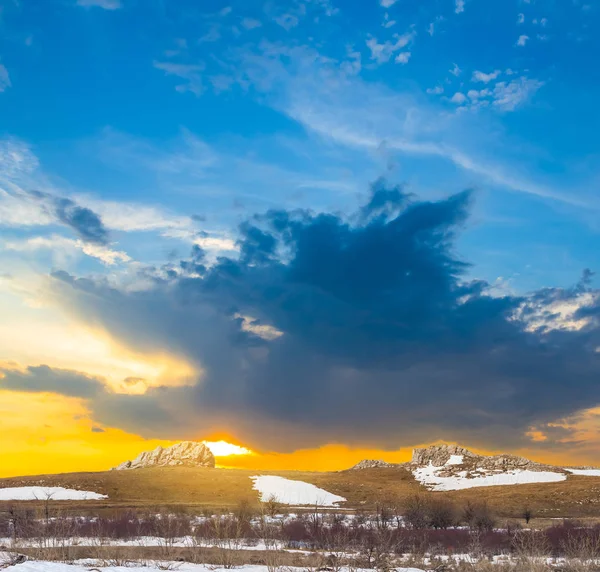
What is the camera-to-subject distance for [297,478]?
85688 mm

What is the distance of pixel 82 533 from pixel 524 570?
77.8 feet

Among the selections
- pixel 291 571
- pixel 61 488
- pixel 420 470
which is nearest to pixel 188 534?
pixel 291 571

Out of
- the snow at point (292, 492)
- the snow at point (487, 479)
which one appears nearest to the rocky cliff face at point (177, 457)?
the snow at point (292, 492)

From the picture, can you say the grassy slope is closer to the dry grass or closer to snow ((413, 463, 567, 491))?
the dry grass

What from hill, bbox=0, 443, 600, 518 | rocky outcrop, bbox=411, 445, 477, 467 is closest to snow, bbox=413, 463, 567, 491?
hill, bbox=0, 443, 600, 518

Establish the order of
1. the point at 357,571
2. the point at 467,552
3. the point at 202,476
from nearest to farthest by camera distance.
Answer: the point at 357,571
the point at 467,552
the point at 202,476

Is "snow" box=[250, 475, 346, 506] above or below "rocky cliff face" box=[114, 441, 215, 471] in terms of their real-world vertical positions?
below

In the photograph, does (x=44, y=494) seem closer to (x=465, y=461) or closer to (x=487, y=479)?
(x=487, y=479)

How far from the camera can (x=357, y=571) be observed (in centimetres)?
1777

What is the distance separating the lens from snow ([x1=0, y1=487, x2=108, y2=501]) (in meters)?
65.4

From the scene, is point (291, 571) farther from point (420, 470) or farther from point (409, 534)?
point (420, 470)

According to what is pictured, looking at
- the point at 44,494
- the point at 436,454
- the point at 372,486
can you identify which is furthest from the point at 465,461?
the point at 44,494

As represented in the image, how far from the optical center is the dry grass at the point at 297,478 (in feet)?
192

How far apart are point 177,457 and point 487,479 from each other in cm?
5885
